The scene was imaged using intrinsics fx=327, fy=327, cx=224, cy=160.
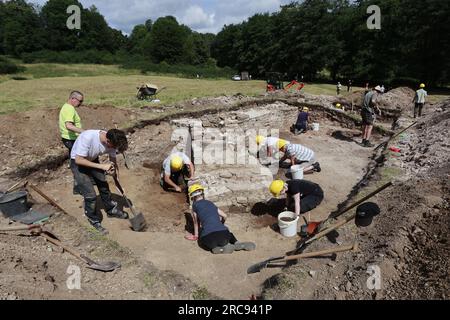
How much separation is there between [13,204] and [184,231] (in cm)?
275

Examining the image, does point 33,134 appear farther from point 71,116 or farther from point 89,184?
point 89,184

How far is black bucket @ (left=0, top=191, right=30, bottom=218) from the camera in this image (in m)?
5.04

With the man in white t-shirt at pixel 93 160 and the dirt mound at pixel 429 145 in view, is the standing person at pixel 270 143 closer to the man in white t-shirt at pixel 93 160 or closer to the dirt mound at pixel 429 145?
the dirt mound at pixel 429 145

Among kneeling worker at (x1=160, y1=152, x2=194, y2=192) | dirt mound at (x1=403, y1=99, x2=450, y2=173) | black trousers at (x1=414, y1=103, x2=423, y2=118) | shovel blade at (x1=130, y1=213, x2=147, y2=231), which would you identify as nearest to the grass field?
kneeling worker at (x1=160, y1=152, x2=194, y2=192)

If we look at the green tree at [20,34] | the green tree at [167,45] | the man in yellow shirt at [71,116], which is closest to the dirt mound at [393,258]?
the man in yellow shirt at [71,116]

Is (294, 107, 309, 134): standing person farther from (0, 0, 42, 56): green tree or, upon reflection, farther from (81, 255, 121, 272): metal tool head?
(0, 0, 42, 56): green tree

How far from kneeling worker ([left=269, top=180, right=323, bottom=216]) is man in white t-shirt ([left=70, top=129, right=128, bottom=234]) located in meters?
2.76

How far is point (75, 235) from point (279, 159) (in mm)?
5316

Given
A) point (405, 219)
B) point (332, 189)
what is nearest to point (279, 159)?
point (332, 189)

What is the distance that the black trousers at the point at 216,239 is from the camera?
4848mm

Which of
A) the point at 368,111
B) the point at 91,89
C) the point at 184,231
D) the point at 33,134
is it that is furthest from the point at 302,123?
the point at 91,89

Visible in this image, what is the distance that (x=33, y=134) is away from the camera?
8.46m

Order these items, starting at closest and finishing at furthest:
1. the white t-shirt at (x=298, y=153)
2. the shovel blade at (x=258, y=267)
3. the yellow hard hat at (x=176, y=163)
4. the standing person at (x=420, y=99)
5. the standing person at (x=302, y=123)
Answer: the shovel blade at (x=258, y=267), the yellow hard hat at (x=176, y=163), the white t-shirt at (x=298, y=153), the standing person at (x=302, y=123), the standing person at (x=420, y=99)

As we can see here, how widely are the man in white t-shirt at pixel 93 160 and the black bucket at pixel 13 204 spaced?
909mm
